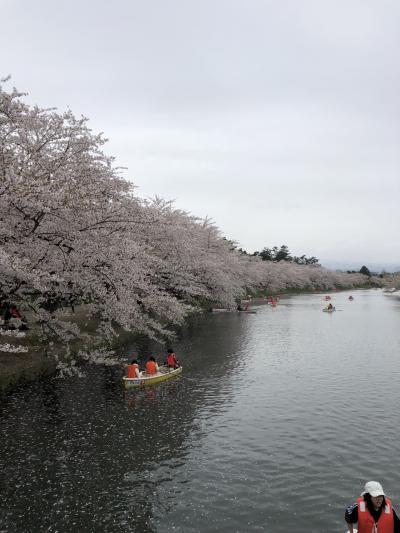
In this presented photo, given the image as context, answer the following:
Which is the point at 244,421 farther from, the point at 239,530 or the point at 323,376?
the point at 323,376

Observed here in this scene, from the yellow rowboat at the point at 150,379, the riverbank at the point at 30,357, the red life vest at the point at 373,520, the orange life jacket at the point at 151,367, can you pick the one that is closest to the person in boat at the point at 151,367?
the orange life jacket at the point at 151,367

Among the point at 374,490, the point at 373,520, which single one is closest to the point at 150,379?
the point at 373,520

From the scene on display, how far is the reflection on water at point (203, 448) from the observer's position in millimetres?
10672

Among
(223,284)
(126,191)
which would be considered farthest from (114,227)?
(223,284)

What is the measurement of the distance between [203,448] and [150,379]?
8.13 m

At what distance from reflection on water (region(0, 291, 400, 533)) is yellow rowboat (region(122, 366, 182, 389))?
1.60 feet

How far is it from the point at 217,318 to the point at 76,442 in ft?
133

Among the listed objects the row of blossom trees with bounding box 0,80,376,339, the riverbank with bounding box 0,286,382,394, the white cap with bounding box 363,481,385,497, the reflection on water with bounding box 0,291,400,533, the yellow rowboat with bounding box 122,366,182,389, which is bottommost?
the reflection on water with bounding box 0,291,400,533

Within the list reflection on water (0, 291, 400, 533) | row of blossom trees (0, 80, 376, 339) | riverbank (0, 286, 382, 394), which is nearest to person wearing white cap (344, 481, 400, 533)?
reflection on water (0, 291, 400, 533)

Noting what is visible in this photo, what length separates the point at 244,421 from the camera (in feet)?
55.3

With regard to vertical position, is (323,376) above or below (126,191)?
below

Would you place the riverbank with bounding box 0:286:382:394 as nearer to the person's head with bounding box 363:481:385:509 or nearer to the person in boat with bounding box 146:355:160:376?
the person in boat with bounding box 146:355:160:376

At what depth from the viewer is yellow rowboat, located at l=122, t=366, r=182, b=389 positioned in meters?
21.6

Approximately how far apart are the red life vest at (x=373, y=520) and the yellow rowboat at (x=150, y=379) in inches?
611
